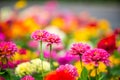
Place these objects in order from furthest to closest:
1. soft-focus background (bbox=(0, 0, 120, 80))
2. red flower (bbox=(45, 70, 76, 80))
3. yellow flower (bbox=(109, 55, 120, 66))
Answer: yellow flower (bbox=(109, 55, 120, 66))
soft-focus background (bbox=(0, 0, 120, 80))
red flower (bbox=(45, 70, 76, 80))

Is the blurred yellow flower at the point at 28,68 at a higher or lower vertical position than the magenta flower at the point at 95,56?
lower

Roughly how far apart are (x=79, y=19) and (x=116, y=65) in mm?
4013

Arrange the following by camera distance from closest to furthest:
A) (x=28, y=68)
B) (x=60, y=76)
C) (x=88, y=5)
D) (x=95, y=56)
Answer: (x=60, y=76)
(x=95, y=56)
(x=28, y=68)
(x=88, y=5)

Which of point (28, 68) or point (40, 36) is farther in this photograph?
point (28, 68)

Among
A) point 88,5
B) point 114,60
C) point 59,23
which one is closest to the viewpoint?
point 114,60

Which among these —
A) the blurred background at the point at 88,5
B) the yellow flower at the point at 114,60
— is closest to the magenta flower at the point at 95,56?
the yellow flower at the point at 114,60

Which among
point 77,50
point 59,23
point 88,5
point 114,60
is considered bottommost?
point 114,60

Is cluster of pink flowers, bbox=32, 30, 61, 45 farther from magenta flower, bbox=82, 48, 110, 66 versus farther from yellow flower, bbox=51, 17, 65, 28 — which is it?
yellow flower, bbox=51, 17, 65, 28

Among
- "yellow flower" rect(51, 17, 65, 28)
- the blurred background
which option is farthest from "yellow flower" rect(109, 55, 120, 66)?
the blurred background

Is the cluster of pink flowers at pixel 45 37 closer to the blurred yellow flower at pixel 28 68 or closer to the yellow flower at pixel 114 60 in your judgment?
the blurred yellow flower at pixel 28 68

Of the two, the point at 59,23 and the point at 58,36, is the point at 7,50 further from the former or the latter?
the point at 59,23

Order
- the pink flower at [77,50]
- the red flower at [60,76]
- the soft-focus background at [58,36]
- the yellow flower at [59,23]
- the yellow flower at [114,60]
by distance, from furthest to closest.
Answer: the yellow flower at [59,23]
the yellow flower at [114,60]
the soft-focus background at [58,36]
the pink flower at [77,50]
the red flower at [60,76]

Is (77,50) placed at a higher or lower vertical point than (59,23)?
lower

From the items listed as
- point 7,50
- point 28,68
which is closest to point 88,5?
point 28,68
